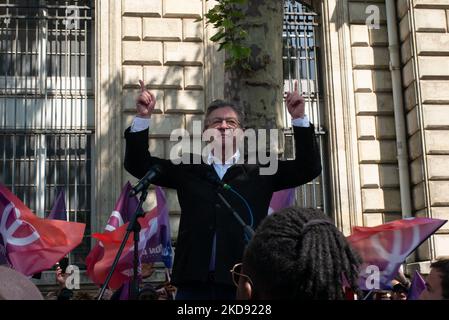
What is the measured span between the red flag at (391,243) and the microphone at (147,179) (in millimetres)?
3158

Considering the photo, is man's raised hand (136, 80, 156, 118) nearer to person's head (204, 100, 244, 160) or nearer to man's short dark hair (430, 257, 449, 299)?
person's head (204, 100, 244, 160)

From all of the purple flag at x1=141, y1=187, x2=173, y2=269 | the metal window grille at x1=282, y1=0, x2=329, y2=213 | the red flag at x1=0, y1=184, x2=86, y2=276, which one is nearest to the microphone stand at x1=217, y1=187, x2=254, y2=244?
the red flag at x1=0, y1=184, x2=86, y2=276

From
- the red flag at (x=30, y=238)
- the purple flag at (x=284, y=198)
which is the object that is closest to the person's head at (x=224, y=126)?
the red flag at (x=30, y=238)

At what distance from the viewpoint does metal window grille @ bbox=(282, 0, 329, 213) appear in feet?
36.8

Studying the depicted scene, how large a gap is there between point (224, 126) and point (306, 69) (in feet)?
27.1

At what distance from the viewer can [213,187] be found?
11.5 feet

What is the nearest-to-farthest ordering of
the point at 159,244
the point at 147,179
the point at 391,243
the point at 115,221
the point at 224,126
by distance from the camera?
Answer: the point at 147,179, the point at 224,126, the point at 391,243, the point at 159,244, the point at 115,221

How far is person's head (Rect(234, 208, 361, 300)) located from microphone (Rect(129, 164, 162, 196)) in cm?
158

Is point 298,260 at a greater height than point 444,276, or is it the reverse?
point 298,260

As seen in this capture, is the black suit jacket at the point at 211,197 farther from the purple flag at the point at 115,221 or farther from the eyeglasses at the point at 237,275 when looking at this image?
the purple flag at the point at 115,221

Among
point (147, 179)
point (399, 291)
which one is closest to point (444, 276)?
point (147, 179)

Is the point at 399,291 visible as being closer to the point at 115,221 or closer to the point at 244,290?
the point at 115,221

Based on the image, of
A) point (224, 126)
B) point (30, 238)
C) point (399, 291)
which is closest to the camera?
point (224, 126)

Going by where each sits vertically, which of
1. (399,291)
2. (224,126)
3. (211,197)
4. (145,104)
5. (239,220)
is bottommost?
(399,291)
